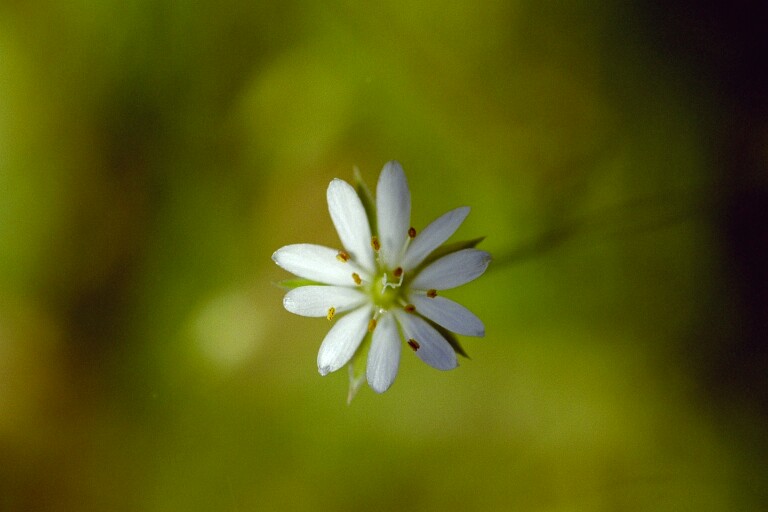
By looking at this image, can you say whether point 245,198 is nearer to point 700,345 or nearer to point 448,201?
point 448,201

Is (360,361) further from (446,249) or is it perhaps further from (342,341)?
(446,249)

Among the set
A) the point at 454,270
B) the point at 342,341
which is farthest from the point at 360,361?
the point at 454,270

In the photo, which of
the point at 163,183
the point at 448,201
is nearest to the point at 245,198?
the point at 163,183

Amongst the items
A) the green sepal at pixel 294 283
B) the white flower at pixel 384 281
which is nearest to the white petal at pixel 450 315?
the white flower at pixel 384 281

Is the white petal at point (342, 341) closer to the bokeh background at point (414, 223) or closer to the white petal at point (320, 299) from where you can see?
the white petal at point (320, 299)

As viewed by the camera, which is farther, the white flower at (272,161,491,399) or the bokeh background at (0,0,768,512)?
the bokeh background at (0,0,768,512)

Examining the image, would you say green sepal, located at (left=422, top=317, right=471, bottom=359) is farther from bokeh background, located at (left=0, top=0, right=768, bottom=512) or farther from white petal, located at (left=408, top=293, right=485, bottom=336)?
bokeh background, located at (left=0, top=0, right=768, bottom=512)

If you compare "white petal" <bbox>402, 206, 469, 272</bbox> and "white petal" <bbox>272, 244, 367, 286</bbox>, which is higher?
"white petal" <bbox>402, 206, 469, 272</bbox>

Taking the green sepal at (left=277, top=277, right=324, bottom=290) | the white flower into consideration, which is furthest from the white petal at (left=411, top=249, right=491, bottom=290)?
the green sepal at (left=277, top=277, right=324, bottom=290)
